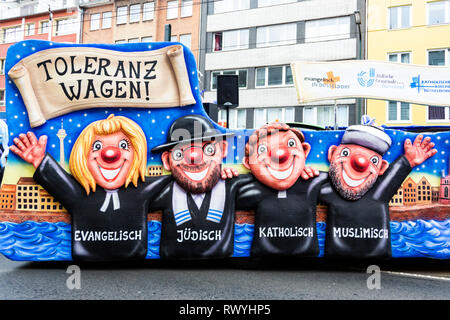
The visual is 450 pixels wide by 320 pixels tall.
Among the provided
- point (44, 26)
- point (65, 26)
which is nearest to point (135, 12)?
point (65, 26)

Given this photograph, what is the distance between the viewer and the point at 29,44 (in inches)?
214

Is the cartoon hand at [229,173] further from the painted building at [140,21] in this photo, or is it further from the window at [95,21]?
the window at [95,21]

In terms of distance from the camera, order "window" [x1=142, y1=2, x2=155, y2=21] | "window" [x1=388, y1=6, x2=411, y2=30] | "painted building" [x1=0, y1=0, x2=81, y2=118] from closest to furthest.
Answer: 1. "window" [x1=388, y1=6, x2=411, y2=30]
2. "window" [x1=142, y1=2, x2=155, y2=21]
3. "painted building" [x1=0, y1=0, x2=81, y2=118]

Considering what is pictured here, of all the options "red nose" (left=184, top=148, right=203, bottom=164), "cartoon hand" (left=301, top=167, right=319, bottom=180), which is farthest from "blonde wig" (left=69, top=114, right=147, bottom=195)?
"cartoon hand" (left=301, top=167, right=319, bottom=180)

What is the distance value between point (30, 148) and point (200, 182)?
2122 mm

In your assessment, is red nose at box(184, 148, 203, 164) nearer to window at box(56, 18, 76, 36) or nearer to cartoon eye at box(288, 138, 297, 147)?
cartoon eye at box(288, 138, 297, 147)

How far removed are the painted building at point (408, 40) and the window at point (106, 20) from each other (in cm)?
1733

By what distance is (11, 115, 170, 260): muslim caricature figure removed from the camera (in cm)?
540

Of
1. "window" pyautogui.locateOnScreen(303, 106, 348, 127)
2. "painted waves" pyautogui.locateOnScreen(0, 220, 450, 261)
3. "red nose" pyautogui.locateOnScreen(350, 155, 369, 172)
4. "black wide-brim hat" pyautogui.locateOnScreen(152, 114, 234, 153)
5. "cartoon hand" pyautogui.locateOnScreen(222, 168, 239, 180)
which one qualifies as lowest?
"painted waves" pyautogui.locateOnScreen(0, 220, 450, 261)

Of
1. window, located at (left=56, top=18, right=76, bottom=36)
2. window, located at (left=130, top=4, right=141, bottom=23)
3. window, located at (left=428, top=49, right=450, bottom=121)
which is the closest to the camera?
window, located at (left=428, top=49, right=450, bottom=121)

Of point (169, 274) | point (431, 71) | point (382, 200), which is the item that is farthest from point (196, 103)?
point (431, 71)

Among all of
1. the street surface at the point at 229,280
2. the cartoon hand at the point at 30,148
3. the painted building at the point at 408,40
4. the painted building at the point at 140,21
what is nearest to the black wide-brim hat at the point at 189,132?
the cartoon hand at the point at 30,148

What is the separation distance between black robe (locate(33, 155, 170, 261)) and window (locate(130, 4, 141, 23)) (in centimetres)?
2583

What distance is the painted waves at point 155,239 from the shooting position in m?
5.41
